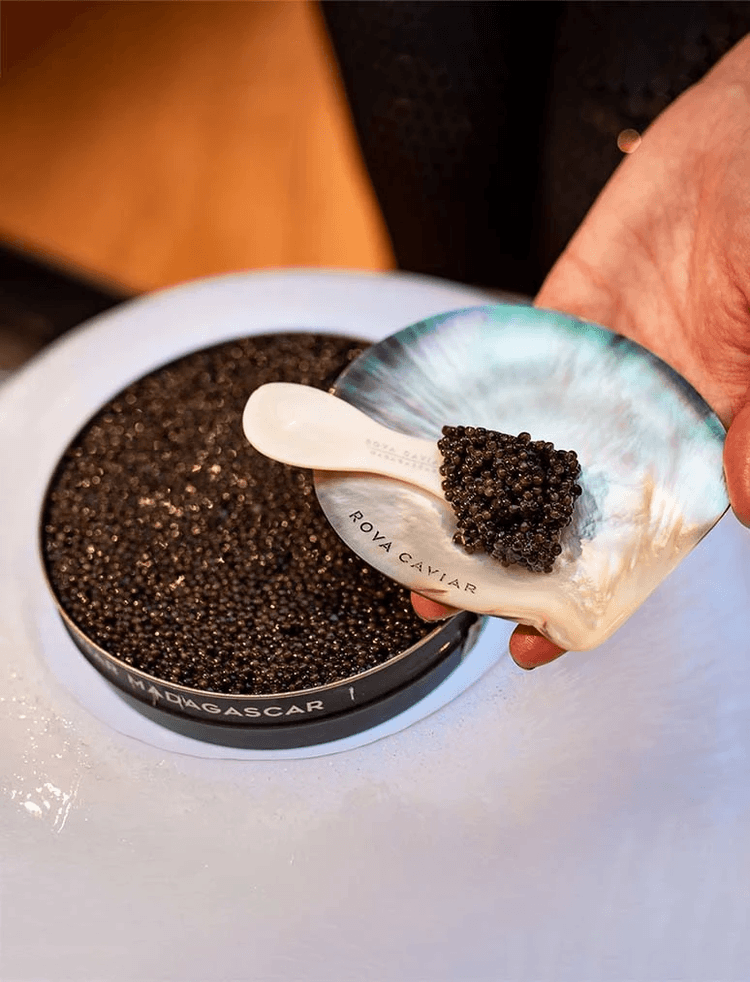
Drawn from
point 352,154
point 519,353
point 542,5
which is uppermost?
point 542,5

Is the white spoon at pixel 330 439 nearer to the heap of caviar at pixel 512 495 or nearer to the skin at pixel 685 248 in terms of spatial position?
the heap of caviar at pixel 512 495

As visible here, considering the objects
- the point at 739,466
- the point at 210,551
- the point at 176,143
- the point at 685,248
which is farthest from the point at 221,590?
the point at 176,143

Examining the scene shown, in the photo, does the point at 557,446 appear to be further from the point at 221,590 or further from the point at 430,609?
the point at 221,590

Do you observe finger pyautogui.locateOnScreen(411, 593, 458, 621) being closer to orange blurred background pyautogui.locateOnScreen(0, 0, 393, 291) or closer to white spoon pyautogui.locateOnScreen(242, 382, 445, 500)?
white spoon pyautogui.locateOnScreen(242, 382, 445, 500)

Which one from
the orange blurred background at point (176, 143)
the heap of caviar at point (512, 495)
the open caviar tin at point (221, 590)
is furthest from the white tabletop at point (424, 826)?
the orange blurred background at point (176, 143)

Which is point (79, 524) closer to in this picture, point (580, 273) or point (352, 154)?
point (580, 273)

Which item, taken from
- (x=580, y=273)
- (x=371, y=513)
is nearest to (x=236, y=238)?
(x=580, y=273)
